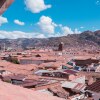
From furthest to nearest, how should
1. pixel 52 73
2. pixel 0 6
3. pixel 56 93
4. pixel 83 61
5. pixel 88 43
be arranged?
pixel 88 43
pixel 83 61
pixel 52 73
pixel 56 93
pixel 0 6

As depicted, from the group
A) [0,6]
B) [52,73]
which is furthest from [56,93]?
[0,6]

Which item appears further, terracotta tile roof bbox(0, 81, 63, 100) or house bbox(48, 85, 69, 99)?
house bbox(48, 85, 69, 99)

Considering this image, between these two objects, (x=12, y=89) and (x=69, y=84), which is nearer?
(x=12, y=89)

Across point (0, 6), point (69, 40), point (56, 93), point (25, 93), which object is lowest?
point (56, 93)

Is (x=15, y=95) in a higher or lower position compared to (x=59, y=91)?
higher

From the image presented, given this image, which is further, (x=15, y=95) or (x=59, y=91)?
(x=59, y=91)

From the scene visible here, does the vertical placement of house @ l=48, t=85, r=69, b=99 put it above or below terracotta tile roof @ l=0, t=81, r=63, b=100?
below

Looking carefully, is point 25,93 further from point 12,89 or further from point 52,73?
point 52,73

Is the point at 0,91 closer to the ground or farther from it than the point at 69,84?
farther from it

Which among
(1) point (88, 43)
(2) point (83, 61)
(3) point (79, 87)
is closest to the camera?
(3) point (79, 87)

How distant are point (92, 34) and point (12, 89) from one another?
482 feet

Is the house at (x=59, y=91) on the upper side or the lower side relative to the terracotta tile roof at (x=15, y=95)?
lower

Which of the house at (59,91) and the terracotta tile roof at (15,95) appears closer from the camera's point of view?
the terracotta tile roof at (15,95)

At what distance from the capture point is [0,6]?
220 centimetres
